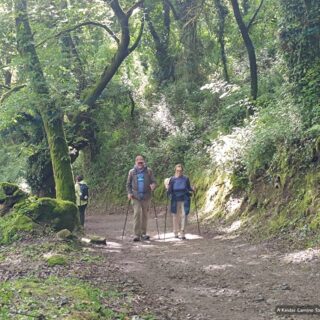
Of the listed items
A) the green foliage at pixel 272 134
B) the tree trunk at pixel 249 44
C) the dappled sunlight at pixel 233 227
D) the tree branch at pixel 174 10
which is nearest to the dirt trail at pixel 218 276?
the dappled sunlight at pixel 233 227

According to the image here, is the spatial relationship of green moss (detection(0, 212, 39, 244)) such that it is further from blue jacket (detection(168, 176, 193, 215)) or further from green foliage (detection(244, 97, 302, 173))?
green foliage (detection(244, 97, 302, 173))

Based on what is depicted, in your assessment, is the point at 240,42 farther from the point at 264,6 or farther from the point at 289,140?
Answer: the point at 289,140

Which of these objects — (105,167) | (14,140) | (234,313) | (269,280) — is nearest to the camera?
(234,313)

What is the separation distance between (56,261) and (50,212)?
3.26 meters

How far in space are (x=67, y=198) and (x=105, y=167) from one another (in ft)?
36.3

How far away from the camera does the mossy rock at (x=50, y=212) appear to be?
1159 centimetres

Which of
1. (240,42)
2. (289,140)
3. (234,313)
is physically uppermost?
(240,42)

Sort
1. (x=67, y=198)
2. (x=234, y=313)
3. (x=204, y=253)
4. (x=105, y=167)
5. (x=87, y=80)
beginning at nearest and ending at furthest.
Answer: (x=234, y=313) → (x=204, y=253) → (x=67, y=198) → (x=87, y=80) → (x=105, y=167)

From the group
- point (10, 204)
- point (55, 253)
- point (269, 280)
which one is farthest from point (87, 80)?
point (269, 280)

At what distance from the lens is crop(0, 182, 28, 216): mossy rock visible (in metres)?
12.6

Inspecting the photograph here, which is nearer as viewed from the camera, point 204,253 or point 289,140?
point 204,253

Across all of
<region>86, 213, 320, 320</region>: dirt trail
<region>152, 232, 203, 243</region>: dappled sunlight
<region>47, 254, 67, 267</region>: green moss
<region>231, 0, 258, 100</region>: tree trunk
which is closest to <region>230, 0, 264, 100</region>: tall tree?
<region>231, 0, 258, 100</region>: tree trunk

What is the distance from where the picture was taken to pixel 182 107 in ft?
80.6

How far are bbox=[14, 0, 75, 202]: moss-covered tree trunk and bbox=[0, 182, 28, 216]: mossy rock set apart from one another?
6.30 ft
